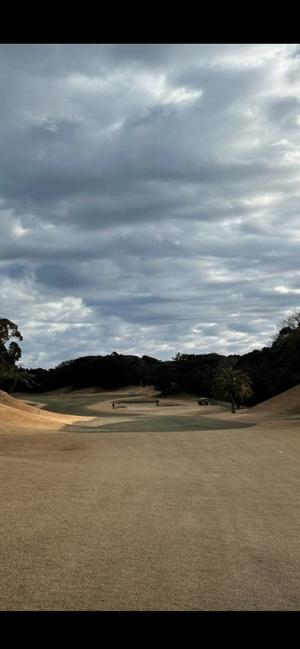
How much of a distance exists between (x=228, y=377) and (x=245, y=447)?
43.4 meters

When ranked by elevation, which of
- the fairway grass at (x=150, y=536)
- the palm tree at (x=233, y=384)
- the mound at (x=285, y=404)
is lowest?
the fairway grass at (x=150, y=536)

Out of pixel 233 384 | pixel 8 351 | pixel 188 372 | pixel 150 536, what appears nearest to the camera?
pixel 150 536

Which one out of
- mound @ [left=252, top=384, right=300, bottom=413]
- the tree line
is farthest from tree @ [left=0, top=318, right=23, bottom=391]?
mound @ [left=252, top=384, right=300, bottom=413]

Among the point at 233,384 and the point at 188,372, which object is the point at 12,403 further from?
the point at 188,372

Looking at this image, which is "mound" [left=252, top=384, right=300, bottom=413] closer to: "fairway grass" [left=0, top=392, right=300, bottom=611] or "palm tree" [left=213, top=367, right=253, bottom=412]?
"palm tree" [left=213, top=367, right=253, bottom=412]

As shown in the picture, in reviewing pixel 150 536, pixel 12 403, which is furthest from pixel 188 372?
pixel 150 536

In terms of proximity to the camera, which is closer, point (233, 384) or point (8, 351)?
point (8, 351)

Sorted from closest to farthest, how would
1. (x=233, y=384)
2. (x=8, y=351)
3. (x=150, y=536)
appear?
(x=150, y=536) < (x=8, y=351) < (x=233, y=384)

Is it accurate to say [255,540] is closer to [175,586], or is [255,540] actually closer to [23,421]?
[175,586]

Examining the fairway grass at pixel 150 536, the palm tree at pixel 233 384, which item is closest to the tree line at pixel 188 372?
the palm tree at pixel 233 384

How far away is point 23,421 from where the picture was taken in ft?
151

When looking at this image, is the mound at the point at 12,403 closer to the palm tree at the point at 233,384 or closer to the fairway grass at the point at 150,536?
the palm tree at the point at 233,384

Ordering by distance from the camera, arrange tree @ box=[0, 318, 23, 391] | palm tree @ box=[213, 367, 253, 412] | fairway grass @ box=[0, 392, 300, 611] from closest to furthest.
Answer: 1. fairway grass @ box=[0, 392, 300, 611]
2. tree @ box=[0, 318, 23, 391]
3. palm tree @ box=[213, 367, 253, 412]

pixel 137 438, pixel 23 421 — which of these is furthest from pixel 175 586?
Answer: pixel 23 421
